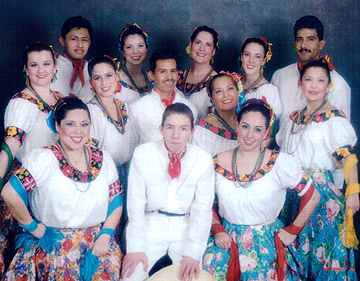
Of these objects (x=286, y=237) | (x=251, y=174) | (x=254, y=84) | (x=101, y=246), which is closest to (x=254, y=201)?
(x=251, y=174)

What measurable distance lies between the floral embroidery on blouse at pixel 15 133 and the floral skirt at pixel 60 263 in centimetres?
67

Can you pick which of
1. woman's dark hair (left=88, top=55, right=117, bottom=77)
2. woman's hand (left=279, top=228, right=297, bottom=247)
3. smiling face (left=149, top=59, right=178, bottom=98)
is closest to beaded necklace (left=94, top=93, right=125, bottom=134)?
woman's dark hair (left=88, top=55, right=117, bottom=77)

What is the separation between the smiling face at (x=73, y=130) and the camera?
6.79ft

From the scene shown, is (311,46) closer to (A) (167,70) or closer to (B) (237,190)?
(A) (167,70)

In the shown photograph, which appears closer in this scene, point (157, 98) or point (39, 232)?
point (39, 232)

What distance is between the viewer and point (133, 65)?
9.67 feet

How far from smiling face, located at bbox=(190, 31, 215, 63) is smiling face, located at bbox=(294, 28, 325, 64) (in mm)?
630

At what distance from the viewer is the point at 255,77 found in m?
2.80

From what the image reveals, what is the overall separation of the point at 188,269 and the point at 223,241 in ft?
0.86

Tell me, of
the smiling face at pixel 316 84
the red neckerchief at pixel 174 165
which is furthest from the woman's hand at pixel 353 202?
the red neckerchief at pixel 174 165

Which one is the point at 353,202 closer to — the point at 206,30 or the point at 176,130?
the point at 176,130

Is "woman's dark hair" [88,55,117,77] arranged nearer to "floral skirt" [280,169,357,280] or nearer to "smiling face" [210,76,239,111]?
"smiling face" [210,76,239,111]

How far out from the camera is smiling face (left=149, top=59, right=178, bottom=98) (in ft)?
8.75

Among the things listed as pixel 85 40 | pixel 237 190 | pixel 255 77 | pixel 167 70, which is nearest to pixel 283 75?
pixel 255 77
